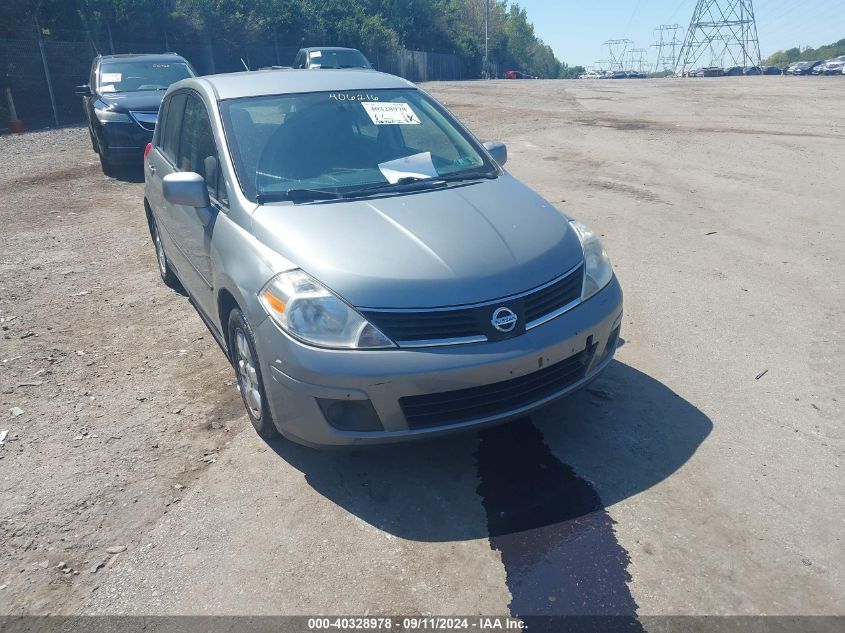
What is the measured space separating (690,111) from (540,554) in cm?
2071

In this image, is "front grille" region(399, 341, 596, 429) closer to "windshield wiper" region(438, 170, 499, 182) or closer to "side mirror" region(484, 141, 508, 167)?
"windshield wiper" region(438, 170, 499, 182)

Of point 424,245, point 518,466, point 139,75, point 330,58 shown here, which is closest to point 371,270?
point 424,245

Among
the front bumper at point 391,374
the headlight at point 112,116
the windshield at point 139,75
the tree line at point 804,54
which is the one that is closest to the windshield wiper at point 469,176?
the front bumper at point 391,374

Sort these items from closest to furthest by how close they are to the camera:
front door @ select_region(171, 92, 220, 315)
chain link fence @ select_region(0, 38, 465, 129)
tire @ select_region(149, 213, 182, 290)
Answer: front door @ select_region(171, 92, 220, 315)
tire @ select_region(149, 213, 182, 290)
chain link fence @ select_region(0, 38, 465, 129)

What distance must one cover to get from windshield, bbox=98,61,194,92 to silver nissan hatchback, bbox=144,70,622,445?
314 inches

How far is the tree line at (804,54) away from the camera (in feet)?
342

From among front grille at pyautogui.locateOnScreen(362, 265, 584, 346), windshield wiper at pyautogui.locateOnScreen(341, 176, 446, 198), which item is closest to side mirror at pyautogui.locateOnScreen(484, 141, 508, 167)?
windshield wiper at pyautogui.locateOnScreen(341, 176, 446, 198)

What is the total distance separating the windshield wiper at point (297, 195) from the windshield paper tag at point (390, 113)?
0.88 metres

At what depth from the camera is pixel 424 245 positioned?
3.37 m

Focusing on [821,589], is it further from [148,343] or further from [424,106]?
[148,343]

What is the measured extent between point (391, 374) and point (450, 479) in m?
0.73

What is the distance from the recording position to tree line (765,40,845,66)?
342ft

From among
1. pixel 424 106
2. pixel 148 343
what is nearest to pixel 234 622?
pixel 148 343

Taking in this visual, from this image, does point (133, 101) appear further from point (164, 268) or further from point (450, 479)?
point (450, 479)
